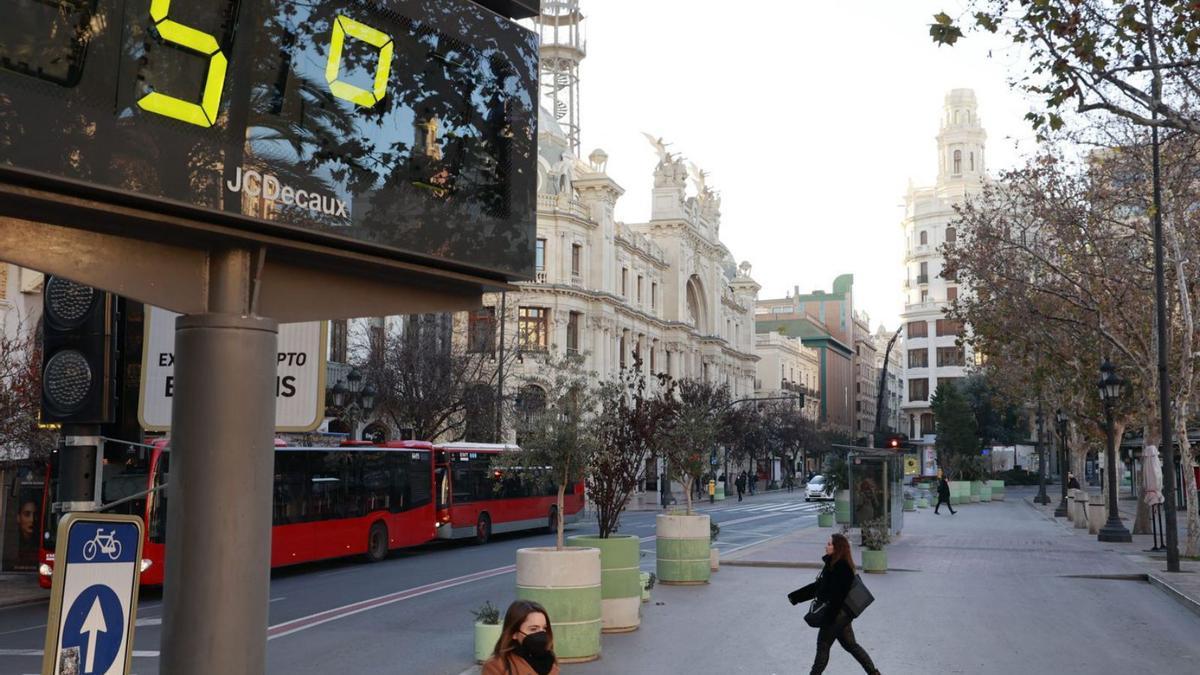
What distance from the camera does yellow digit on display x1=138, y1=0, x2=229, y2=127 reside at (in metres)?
3.46

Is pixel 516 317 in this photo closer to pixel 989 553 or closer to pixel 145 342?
pixel 989 553

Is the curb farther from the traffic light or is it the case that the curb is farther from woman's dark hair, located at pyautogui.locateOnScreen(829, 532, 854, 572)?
the traffic light

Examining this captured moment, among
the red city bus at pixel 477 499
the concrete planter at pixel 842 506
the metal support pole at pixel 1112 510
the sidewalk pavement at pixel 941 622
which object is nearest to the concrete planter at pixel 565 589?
the sidewalk pavement at pixel 941 622

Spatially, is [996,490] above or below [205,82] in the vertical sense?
below

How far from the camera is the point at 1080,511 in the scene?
35.1m

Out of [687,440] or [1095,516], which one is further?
[1095,516]

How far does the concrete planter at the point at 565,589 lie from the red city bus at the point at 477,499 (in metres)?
16.2

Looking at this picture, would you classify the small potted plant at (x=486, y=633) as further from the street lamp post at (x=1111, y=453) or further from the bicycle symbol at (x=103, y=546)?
the street lamp post at (x=1111, y=453)

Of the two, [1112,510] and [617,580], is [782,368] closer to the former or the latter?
[1112,510]

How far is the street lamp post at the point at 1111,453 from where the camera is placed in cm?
2595

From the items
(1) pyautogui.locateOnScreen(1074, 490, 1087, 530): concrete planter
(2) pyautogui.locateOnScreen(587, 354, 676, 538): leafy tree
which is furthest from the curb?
(1) pyautogui.locateOnScreen(1074, 490, 1087, 530): concrete planter

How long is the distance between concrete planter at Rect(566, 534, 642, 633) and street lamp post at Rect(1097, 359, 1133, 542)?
17.3 meters

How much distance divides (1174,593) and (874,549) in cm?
517

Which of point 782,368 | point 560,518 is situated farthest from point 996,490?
point 560,518
